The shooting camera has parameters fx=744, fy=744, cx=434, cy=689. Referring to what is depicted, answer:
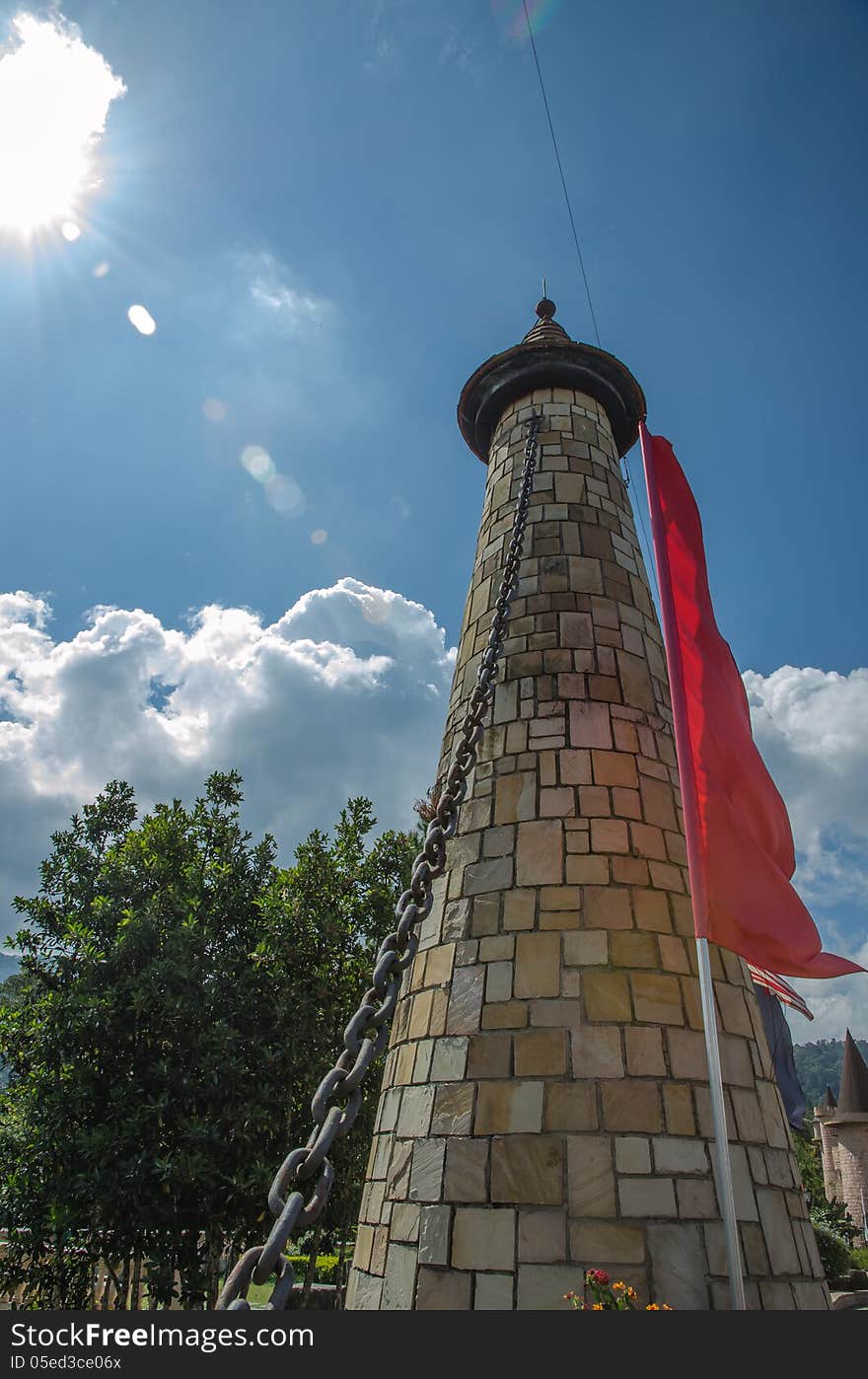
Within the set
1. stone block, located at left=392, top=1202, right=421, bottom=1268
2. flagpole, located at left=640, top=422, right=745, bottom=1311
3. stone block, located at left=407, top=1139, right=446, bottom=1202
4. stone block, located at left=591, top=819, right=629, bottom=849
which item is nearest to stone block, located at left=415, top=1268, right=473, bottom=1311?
stone block, located at left=392, top=1202, right=421, bottom=1268

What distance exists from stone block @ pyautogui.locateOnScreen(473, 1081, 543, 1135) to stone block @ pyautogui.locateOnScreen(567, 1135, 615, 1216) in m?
0.18

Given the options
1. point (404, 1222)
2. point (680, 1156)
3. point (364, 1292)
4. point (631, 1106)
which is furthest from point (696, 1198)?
point (364, 1292)

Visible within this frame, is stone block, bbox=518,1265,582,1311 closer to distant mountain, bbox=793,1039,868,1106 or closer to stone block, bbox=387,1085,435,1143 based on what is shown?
stone block, bbox=387,1085,435,1143

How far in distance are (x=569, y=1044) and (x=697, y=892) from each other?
2.89 feet

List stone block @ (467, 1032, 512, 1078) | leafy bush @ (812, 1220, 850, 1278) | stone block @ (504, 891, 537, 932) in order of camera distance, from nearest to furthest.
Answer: stone block @ (467, 1032, 512, 1078)
stone block @ (504, 891, 537, 932)
leafy bush @ (812, 1220, 850, 1278)

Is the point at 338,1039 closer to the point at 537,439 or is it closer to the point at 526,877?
the point at 526,877

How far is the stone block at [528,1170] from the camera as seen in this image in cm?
298

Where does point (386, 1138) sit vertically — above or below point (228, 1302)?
above

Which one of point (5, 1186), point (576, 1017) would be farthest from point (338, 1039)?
point (576, 1017)

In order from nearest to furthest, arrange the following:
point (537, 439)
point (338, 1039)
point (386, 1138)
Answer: point (386, 1138) → point (537, 439) → point (338, 1039)

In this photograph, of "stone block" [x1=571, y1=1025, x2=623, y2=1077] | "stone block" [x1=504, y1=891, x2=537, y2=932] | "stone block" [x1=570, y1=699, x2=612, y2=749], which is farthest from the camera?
"stone block" [x1=570, y1=699, x2=612, y2=749]

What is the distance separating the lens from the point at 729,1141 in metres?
3.12

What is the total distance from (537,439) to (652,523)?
179 cm

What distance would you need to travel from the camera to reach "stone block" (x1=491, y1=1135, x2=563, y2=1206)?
298 cm
